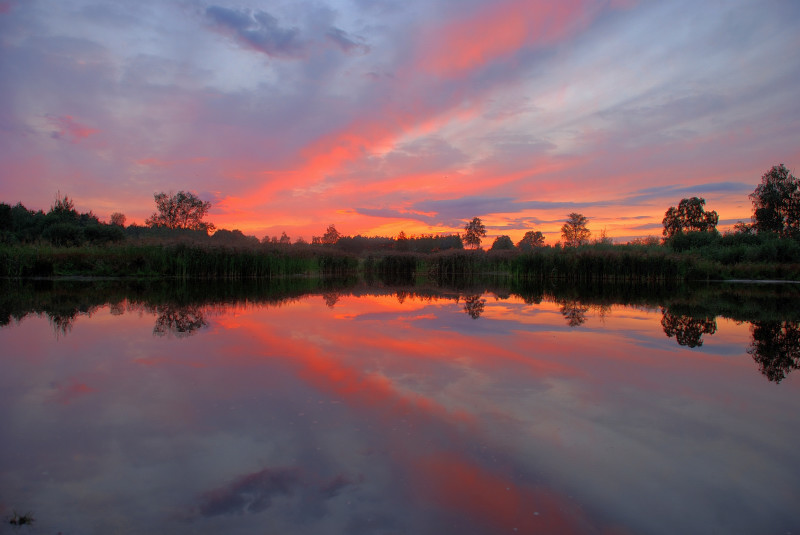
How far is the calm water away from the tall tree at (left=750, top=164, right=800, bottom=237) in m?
44.4

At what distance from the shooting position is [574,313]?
8.96 m

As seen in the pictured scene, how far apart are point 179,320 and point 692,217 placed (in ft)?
181

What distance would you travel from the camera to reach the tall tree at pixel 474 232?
65.0 m

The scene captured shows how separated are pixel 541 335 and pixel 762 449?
3660 mm

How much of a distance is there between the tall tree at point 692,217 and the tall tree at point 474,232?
24338 mm

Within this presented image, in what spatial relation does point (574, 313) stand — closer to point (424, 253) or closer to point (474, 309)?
point (474, 309)

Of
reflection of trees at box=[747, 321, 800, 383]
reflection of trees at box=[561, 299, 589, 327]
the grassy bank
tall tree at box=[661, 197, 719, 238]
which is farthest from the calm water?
tall tree at box=[661, 197, 719, 238]

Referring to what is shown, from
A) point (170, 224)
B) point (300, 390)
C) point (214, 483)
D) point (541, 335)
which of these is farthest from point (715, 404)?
point (170, 224)

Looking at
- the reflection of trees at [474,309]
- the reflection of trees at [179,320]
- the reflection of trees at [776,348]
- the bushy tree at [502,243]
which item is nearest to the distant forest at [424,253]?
the reflection of trees at [179,320]

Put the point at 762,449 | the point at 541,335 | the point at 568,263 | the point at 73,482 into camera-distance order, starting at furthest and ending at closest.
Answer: the point at 568,263
the point at 541,335
the point at 762,449
the point at 73,482

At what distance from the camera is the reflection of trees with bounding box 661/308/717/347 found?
6113 mm

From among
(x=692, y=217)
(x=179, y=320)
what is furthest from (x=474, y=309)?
(x=692, y=217)

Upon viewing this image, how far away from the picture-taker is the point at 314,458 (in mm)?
2395

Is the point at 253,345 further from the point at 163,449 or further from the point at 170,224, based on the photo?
the point at 170,224
